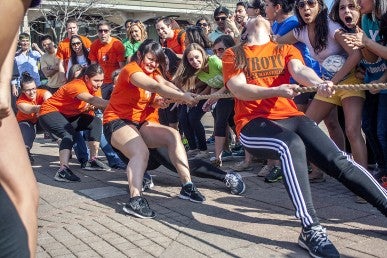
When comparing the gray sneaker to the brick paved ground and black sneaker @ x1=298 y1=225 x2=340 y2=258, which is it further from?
black sneaker @ x1=298 y1=225 x2=340 y2=258

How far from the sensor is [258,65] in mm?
3951

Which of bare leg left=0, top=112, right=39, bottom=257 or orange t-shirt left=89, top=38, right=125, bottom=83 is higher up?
bare leg left=0, top=112, right=39, bottom=257

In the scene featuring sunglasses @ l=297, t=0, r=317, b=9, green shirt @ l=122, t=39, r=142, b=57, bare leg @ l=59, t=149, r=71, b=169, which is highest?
sunglasses @ l=297, t=0, r=317, b=9

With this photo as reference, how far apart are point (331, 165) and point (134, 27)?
5.41 meters

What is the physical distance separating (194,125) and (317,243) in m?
3.69

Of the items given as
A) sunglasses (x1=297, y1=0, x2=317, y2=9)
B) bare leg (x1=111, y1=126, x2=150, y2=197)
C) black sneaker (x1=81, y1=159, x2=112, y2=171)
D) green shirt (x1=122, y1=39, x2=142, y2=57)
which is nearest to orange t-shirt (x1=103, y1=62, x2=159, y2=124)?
bare leg (x1=111, y1=126, x2=150, y2=197)

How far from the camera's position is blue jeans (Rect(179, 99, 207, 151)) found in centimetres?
666

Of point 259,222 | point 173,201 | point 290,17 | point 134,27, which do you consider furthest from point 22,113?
point 259,222

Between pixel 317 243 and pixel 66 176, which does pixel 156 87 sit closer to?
pixel 66 176

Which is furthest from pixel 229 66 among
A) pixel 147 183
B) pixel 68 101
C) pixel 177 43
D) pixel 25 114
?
pixel 177 43

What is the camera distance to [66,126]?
6.11 metres

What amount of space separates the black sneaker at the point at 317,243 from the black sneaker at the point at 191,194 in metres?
1.33

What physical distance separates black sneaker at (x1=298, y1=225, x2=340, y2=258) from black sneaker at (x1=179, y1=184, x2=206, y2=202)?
1.33 meters

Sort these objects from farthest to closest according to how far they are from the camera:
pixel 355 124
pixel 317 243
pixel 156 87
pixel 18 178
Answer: pixel 156 87, pixel 355 124, pixel 317 243, pixel 18 178
